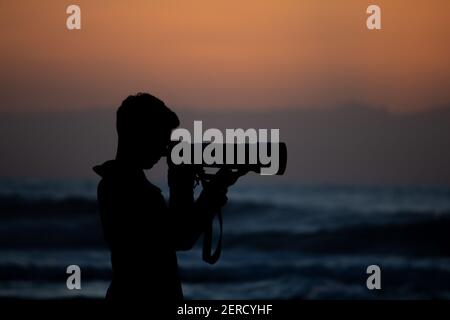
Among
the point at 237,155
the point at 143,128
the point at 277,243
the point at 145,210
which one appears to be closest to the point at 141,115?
the point at 143,128

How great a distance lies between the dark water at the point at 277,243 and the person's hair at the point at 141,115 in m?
5.06

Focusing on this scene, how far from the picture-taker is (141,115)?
6.07ft

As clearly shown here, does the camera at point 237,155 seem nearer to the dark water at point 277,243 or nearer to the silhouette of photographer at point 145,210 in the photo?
the silhouette of photographer at point 145,210

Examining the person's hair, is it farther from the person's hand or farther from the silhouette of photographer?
the person's hand

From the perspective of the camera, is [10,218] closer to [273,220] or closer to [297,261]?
[273,220]

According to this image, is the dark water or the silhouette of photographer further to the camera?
the dark water

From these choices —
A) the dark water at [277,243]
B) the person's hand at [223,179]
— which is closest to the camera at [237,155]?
the person's hand at [223,179]

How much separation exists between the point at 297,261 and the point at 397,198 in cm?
594

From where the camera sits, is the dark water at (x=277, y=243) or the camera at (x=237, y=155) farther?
the dark water at (x=277, y=243)

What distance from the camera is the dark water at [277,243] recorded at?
8242 millimetres

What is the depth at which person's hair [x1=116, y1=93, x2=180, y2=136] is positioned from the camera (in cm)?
185

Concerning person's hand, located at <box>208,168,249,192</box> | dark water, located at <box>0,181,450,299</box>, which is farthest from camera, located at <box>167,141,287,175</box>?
dark water, located at <box>0,181,450,299</box>
